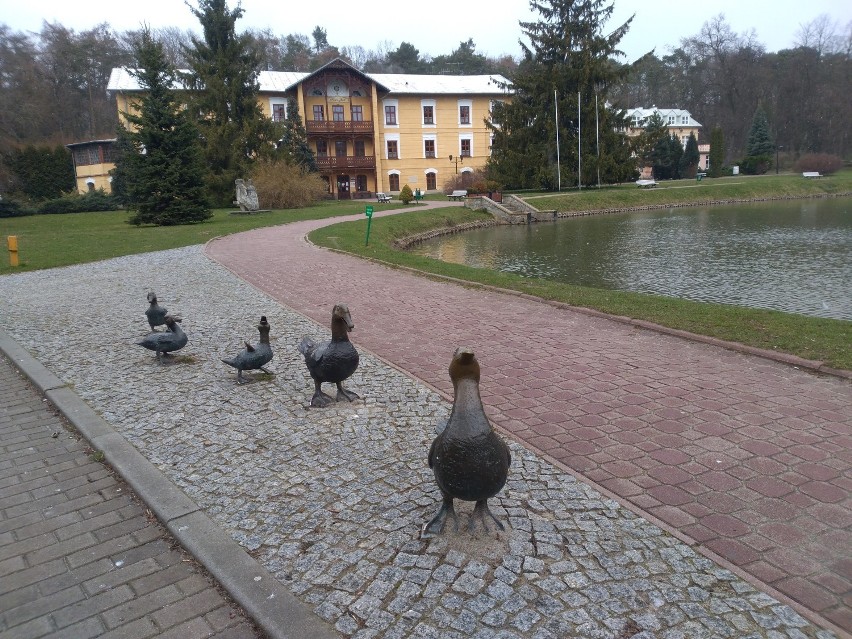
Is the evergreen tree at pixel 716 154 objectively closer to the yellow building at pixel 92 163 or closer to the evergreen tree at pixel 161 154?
the evergreen tree at pixel 161 154

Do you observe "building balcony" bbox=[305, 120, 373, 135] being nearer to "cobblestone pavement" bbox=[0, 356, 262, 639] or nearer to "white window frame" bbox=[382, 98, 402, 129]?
"white window frame" bbox=[382, 98, 402, 129]

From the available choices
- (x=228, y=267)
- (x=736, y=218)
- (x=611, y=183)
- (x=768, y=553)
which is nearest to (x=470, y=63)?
(x=611, y=183)

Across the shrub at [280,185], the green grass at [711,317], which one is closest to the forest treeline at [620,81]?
the shrub at [280,185]

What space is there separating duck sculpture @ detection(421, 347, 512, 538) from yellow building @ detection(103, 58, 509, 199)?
4777 centimetres

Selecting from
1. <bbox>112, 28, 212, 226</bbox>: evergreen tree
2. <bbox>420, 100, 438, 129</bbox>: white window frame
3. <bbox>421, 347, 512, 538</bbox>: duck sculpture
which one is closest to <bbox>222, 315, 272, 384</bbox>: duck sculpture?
<bbox>421, 347, 512, 538</bbox>: duck sculpture

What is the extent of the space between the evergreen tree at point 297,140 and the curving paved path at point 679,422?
3687 centimetres

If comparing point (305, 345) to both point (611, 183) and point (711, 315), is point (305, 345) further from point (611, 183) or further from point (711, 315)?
point (611, 183)

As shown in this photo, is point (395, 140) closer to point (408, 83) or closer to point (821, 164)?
point (408, 83)

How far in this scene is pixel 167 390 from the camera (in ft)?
22.2

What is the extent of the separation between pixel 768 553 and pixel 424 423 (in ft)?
9.43

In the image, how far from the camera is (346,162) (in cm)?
5103

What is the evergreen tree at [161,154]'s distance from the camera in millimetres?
28406

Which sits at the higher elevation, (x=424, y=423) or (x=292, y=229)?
(x=292, y=229)

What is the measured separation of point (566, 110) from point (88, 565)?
46.7 m
